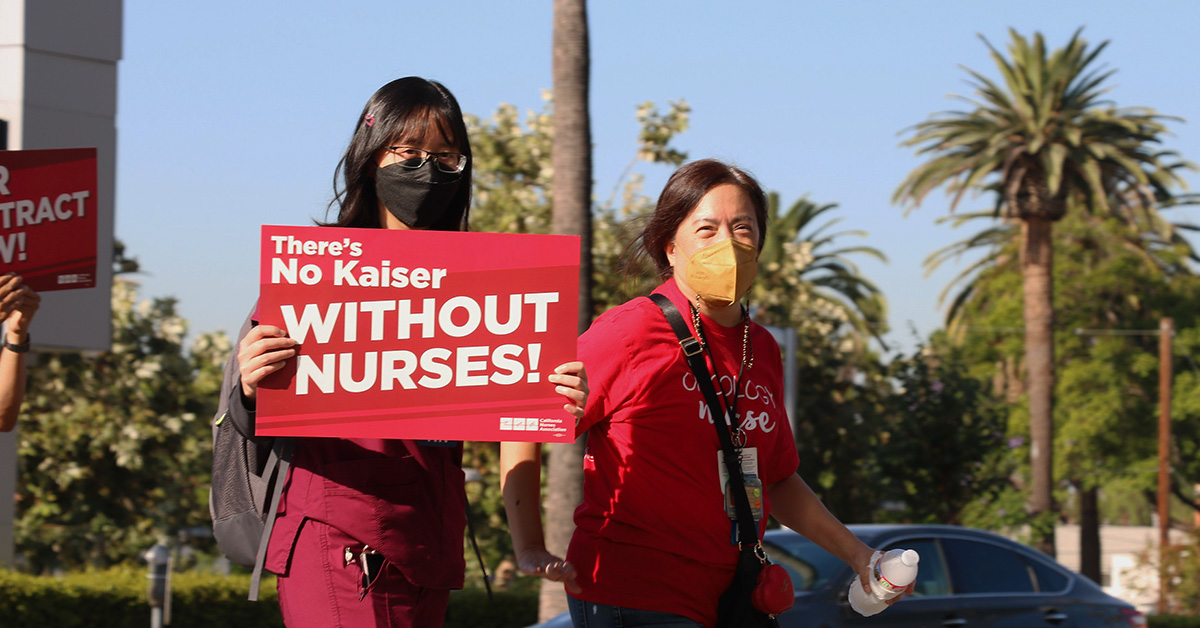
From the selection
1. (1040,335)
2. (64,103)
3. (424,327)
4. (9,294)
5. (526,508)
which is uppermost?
(64,103)

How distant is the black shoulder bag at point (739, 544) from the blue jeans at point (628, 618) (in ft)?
0.30

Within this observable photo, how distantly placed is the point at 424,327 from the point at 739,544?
0.91 meters

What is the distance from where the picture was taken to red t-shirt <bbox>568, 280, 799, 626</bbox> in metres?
3.09

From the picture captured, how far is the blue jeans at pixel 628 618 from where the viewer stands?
307cm

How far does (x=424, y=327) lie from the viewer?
9.46 ft

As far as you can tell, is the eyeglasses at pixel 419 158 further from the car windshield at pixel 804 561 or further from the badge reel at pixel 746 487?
the car windshield at pixel 804 561

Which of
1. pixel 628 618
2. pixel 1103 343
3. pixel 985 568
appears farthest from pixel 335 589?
pixel 1103 343

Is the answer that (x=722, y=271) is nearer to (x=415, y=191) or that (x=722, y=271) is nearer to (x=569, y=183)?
(x=415, y=191)

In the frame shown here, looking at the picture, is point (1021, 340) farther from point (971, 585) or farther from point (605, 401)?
point (605, 401)

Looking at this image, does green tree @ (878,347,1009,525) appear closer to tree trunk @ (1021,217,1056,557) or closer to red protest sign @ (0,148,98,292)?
tree trunk @ (1021,217,1056,557)

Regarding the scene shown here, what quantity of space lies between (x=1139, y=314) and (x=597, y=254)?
29.4 m

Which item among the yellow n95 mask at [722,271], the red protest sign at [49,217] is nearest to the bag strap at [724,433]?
the yellow n95 mask at [722,271]

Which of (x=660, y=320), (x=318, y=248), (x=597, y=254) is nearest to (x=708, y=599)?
(x=660, y=320)

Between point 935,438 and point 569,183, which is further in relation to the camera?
point 935,438
